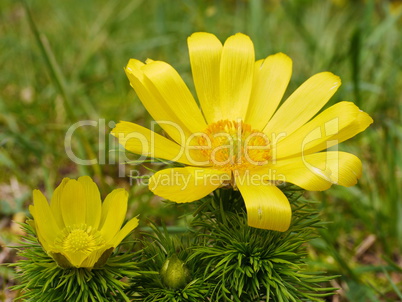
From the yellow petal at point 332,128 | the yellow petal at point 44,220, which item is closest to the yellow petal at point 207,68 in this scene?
the yellow petal at point 332,128

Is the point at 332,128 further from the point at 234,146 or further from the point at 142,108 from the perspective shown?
the point at 142,108

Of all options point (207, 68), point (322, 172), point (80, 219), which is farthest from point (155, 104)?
point (322, 172)

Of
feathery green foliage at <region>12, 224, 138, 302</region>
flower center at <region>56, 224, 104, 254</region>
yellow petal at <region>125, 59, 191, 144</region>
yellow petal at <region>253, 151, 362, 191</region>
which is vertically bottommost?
feathery green foliage at <region>12, 224, 138, 302</region>

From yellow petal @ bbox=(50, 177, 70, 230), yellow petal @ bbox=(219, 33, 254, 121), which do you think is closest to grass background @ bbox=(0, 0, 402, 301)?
yellow petal @ bbox=(50, 177, 70, 230)

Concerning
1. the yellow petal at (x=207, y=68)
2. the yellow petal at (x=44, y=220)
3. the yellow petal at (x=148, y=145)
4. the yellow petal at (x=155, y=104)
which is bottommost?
the yellow petal at (x=44, y=220)

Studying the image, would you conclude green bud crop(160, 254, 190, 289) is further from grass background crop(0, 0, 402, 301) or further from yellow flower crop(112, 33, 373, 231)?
grass background crop(0, 0, 402, 301)

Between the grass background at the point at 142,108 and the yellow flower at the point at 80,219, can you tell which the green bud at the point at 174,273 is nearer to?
the yellow flower at the point at 80,219
